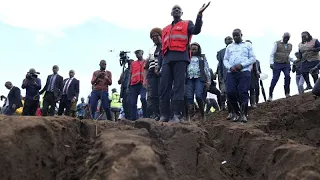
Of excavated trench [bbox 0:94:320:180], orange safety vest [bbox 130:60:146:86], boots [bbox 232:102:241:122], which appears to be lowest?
excavated trench [bbox 0:94:320:180]

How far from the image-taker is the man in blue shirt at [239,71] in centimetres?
766

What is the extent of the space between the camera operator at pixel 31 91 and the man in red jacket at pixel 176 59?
482 cm

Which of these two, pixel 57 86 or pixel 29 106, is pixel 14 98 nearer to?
pixel 29 106

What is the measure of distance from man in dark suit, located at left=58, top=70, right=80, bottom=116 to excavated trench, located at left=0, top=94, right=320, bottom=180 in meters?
4.98

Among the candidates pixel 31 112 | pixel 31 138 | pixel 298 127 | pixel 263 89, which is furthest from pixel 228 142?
pixel 263 89

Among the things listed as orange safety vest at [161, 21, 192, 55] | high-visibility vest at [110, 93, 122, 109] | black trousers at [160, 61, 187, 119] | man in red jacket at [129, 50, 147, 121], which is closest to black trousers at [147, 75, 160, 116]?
black trousers at [160, 61, 187, 119]

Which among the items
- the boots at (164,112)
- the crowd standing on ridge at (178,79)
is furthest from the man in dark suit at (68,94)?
the boots at (164,112)

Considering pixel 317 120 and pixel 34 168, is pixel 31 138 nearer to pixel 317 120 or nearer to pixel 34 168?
pixel 34 168

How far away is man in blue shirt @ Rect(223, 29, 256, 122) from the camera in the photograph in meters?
7.66

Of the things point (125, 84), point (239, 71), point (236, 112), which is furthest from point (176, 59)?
point (125, 84)

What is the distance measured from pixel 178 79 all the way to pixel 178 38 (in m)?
0.64

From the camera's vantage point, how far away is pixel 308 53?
37.9 ft

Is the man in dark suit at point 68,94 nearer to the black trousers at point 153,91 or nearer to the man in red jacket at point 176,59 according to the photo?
the black trousers at point 153,91

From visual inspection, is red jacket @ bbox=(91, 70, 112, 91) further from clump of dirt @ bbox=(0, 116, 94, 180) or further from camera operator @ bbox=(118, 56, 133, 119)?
clump of dirt @ bbox=(0, 116, 94, 180)
